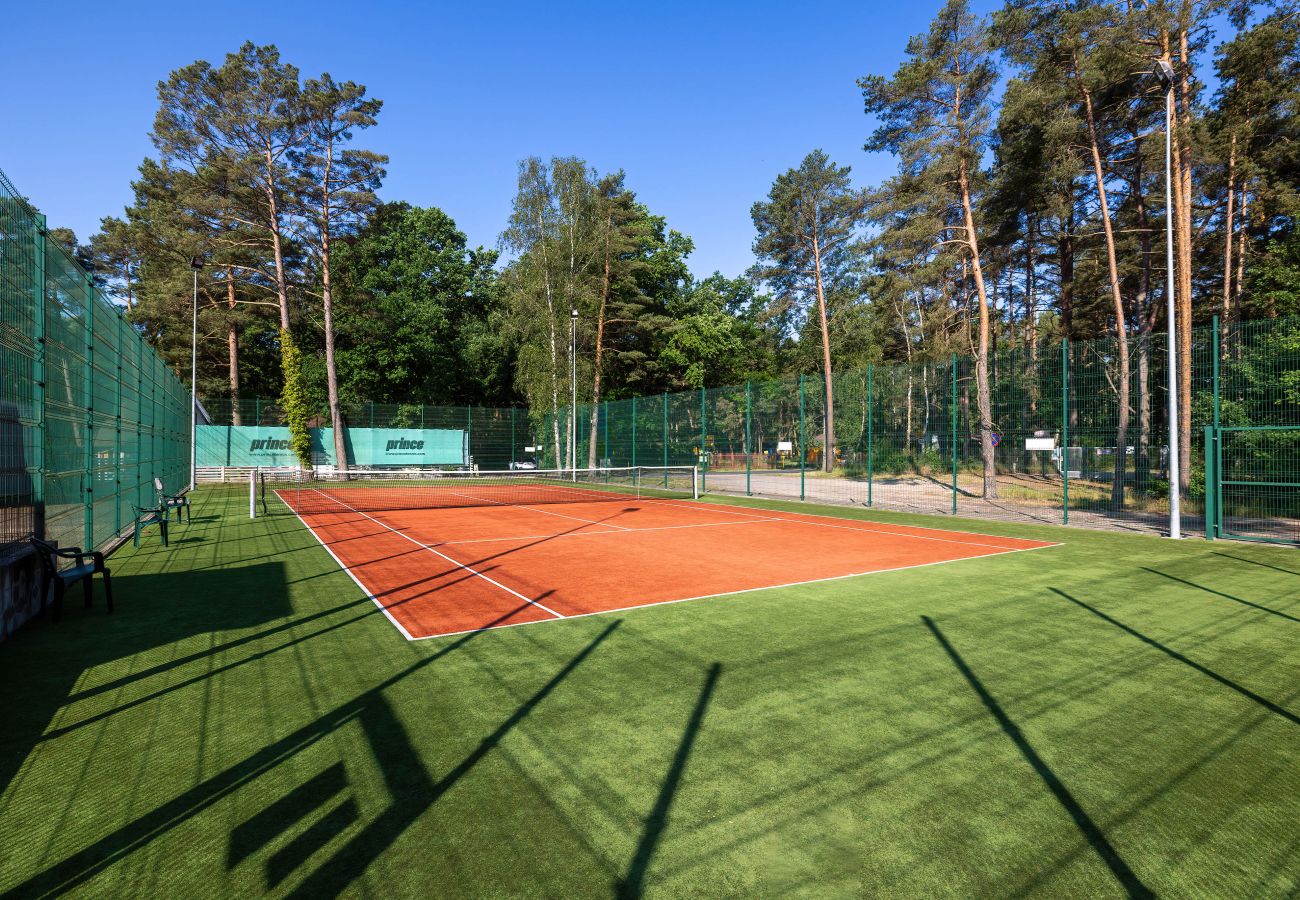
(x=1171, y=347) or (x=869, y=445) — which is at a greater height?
(x=1171, y=347)

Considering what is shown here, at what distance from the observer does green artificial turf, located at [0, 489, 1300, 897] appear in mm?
2580

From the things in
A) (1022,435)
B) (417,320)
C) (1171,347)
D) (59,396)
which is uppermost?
(417,320)

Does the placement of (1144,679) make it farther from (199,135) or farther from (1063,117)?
(199,135)

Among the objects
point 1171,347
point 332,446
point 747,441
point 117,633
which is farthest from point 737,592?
point 332,446

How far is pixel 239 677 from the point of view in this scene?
15.4 feet

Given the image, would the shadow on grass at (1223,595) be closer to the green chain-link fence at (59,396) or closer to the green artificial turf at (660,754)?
the green artificial turf at (660,754)

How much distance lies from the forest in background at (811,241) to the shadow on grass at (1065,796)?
1329 centimetres

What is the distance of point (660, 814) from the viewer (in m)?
2.93

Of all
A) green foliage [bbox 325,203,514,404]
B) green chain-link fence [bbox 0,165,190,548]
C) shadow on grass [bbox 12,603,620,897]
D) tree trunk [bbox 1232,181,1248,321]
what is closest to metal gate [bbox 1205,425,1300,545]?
shadow on grass [bbox 12,603,620,897]

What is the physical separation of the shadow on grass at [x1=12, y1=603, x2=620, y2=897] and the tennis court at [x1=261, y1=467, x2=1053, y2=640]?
219cm

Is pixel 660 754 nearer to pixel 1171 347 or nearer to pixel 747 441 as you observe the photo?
pixel 1171 347

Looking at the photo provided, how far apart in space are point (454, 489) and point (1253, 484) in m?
22.2

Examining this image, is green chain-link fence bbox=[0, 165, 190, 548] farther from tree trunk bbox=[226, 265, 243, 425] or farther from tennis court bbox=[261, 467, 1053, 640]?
tree trunk bbox=[226, 265, 243, 425]

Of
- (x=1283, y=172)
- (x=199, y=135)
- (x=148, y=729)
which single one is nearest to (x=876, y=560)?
(x=148, y=729)
